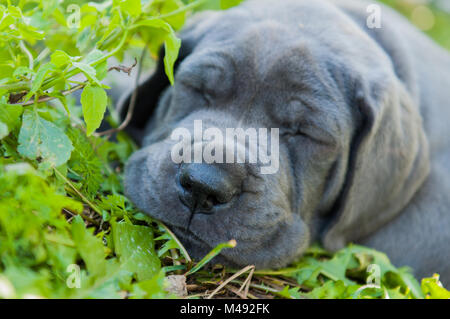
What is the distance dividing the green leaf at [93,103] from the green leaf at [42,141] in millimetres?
126

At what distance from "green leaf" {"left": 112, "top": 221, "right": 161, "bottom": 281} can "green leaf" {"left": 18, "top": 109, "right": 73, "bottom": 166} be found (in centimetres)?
35

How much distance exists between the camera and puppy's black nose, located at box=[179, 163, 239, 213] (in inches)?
84.2

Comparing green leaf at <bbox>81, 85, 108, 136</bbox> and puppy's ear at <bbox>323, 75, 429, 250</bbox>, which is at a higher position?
green leaf at <bbox>81, 85, 108, 136</bbox>

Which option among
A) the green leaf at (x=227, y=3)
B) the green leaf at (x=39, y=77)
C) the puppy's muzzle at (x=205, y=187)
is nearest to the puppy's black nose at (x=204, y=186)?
the puppy's muzzle at (x=205, y=187)

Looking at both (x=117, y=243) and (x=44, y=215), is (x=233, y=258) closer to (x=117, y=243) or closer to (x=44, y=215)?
(x=117, y=243)

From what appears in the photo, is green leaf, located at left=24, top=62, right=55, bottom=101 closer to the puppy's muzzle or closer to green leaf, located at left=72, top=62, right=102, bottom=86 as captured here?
green leaf, located at left=72, top=62, right=102, bottom=86

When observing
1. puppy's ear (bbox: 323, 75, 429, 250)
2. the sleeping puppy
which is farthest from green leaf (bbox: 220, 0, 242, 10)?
puppy's ear (bbox: 323, 75, 429, 250)

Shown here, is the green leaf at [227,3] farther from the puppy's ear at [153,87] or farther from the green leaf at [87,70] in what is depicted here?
the green leaf at [87,70]

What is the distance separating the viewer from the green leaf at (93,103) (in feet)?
6.61

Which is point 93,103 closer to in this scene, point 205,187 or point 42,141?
point 42,141

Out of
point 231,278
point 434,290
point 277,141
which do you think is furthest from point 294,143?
point 434,290

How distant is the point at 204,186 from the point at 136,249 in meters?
0.38

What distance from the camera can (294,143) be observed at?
2.64m

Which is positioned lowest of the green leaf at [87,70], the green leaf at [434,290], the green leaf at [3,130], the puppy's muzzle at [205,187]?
the green leaf at [434,290]
